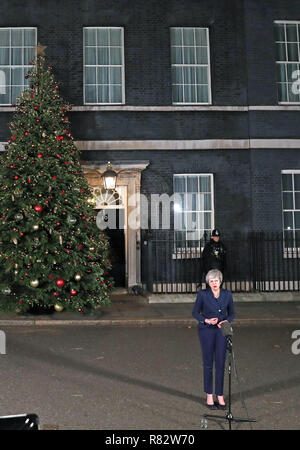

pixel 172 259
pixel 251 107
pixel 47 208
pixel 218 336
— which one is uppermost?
pixel 251 107

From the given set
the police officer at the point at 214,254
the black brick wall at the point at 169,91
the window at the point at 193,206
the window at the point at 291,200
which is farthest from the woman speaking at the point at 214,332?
the window at the point at 291,200

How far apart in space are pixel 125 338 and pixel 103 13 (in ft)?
36.4

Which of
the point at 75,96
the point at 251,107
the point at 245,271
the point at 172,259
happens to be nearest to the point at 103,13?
the point at 75,96

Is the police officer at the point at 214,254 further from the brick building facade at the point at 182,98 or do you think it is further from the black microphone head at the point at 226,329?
the black microphone head at the point at 226,329

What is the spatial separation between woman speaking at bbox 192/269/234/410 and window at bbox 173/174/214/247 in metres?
9.68

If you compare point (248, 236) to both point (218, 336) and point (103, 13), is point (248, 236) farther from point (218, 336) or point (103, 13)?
point (218, 336)

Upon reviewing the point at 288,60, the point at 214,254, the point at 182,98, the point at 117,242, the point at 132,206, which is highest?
the point at 288,60

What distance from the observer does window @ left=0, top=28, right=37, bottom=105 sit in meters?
15.0

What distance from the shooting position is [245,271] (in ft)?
48.5

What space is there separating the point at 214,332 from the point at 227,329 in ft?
1.40

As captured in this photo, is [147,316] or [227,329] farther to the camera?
[147,316]

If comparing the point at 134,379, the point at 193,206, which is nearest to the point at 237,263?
the point at 193,206

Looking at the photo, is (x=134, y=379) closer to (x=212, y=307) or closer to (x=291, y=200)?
(x=212, y=307)

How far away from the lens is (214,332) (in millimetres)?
4922
